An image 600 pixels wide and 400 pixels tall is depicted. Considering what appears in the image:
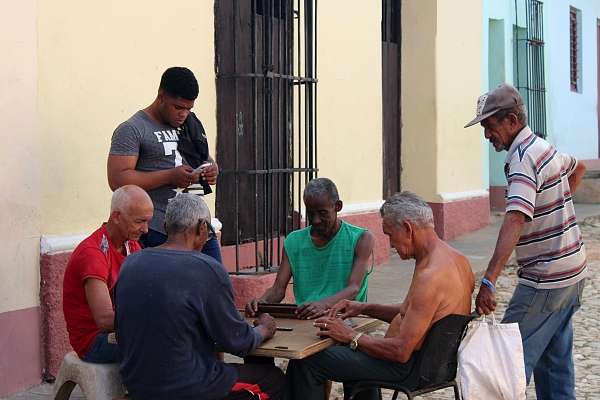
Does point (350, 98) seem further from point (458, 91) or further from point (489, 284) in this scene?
point (489, 284)

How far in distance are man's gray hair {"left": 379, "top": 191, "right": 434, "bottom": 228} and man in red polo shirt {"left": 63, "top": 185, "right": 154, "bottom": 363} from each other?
1.02 meters

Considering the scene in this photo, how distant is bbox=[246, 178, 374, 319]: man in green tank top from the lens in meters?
4.93

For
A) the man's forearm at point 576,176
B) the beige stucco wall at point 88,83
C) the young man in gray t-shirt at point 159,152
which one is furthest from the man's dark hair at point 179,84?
the man's forearm at point 576,176

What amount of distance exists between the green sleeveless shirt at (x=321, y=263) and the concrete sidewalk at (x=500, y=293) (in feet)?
2.72

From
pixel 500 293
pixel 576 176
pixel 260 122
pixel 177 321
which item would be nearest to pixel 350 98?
pixel 260 122

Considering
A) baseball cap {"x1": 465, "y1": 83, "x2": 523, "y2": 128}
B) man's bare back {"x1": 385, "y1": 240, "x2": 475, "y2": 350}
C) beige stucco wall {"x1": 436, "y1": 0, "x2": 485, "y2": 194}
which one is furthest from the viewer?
beige stucco wall {"x1": 436, "y1": 0, "x2": 485, "y2": 194}

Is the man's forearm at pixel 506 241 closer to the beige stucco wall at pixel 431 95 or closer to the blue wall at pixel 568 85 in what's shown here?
the beige stucco wall at pixel 431 95

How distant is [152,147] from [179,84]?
1.16ft

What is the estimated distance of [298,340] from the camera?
13.3ft

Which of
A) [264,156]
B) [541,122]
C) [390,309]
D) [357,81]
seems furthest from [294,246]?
[541,122]

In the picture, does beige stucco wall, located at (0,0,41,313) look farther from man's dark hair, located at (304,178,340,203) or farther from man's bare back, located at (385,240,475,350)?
man's bare back, located at (385,240,475,350)

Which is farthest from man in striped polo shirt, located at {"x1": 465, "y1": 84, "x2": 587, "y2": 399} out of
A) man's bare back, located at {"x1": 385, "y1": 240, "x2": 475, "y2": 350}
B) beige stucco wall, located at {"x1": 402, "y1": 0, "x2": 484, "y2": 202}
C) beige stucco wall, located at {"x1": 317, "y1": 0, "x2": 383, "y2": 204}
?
beige stucco wall, located at {"x1": 402, "y1": 0, "x2": 484, "y2": 202}

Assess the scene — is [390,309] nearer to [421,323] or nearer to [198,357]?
[421,323]

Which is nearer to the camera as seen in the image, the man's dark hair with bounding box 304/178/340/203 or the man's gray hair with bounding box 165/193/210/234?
the man's gray hair with bounding box 165/193/210/234
